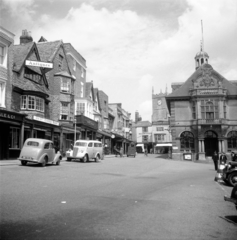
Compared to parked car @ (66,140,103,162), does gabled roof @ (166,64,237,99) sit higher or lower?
higher

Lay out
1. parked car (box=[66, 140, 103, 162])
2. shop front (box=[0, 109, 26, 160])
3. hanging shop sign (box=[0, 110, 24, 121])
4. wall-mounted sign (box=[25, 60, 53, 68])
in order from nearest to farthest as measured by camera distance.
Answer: hanging shop sign (box=[0, 110, 24, 121])
shop front (box=[0, 109, 26, 160])
parked car (box=[66, 140, 103, 162])
wall-mounted sign (box=[25, 60, 53, 68])

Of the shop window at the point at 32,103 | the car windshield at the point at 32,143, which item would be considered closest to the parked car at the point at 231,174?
the car windshield at the point at 32,143

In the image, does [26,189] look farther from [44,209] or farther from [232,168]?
[232,168]

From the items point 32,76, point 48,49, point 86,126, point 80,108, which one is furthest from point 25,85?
point 80,108

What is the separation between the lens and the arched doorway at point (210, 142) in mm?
40125

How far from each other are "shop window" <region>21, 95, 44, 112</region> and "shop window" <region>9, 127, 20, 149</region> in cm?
264

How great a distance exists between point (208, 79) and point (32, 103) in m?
26.5

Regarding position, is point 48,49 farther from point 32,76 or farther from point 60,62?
point 32,76

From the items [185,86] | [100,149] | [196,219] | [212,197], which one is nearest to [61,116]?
[100,149]

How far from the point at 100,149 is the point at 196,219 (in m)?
21.6

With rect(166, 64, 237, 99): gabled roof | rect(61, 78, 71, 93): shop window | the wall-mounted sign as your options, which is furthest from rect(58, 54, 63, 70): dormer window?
rect(166, 64, 237, 99): gabled roof

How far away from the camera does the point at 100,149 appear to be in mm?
27188

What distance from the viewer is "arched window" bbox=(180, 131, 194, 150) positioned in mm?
40737

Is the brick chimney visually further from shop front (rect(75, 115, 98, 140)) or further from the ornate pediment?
the ornate pediment
